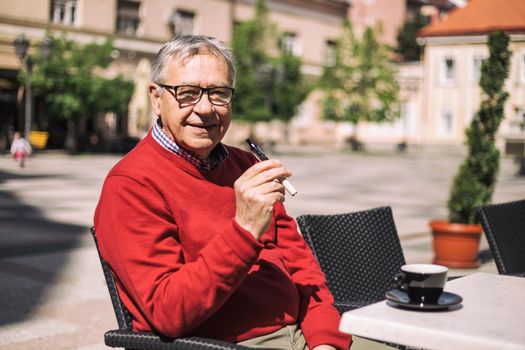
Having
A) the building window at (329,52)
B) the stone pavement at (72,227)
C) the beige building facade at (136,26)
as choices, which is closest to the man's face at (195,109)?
the stone pavement at (72,227)

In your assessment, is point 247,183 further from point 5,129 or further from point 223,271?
point 5,129

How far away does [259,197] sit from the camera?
2.32 metres

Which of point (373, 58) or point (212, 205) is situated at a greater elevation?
point (373, 58)

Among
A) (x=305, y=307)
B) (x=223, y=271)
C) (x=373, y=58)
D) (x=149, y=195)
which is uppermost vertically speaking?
(x=373, y=58)

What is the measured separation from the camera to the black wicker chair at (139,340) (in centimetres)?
243

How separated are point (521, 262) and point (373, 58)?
4023 cm

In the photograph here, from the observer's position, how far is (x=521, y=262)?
13.6ft

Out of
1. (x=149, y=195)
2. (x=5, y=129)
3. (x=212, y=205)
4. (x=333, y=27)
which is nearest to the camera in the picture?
(x=149, y=195)

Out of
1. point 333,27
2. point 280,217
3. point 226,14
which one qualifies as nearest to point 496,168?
point 280,217

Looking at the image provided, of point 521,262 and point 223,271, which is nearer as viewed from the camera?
point 223,271

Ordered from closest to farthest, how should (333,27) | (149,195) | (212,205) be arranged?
(149,195)
(212,205)
(333,27)

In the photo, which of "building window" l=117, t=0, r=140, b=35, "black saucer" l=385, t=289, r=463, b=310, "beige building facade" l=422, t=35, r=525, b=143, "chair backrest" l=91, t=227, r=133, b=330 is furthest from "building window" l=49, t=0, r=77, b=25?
"black saucer" l=385, t=289, r=463, b=310

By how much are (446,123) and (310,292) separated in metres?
50.1

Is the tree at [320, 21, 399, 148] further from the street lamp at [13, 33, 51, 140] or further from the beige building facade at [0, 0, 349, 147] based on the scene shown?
the street lamp at [13, 33, 51, 140]
